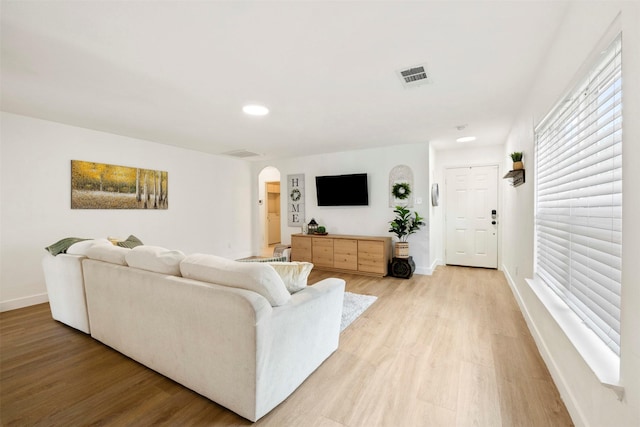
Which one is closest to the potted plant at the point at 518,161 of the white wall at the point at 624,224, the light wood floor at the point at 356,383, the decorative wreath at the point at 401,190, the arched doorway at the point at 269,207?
the white wall at the point at 624,224

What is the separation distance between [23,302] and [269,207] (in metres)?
5.79

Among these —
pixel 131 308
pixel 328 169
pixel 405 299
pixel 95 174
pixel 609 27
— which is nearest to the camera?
pixel 609 27

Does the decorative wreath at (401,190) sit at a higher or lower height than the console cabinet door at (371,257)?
higher

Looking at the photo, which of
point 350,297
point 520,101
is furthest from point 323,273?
point 520,101

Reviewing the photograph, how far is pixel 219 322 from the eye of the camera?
1.50m

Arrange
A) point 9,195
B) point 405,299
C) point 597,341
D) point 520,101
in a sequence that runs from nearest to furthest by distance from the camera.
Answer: point 597,341
point 520,101
point 9,195
point 405,299

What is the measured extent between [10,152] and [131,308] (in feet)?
9.28

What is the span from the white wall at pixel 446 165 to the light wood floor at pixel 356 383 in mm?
2476

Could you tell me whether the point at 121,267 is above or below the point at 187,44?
below

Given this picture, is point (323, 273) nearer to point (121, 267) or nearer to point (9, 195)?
point (121, 267)

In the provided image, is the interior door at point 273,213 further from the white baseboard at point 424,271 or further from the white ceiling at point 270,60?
the white ceiling at point 270,60

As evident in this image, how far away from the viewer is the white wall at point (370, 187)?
477 centimetres

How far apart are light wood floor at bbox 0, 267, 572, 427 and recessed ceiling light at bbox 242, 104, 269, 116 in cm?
251

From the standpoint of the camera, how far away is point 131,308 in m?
2.00
